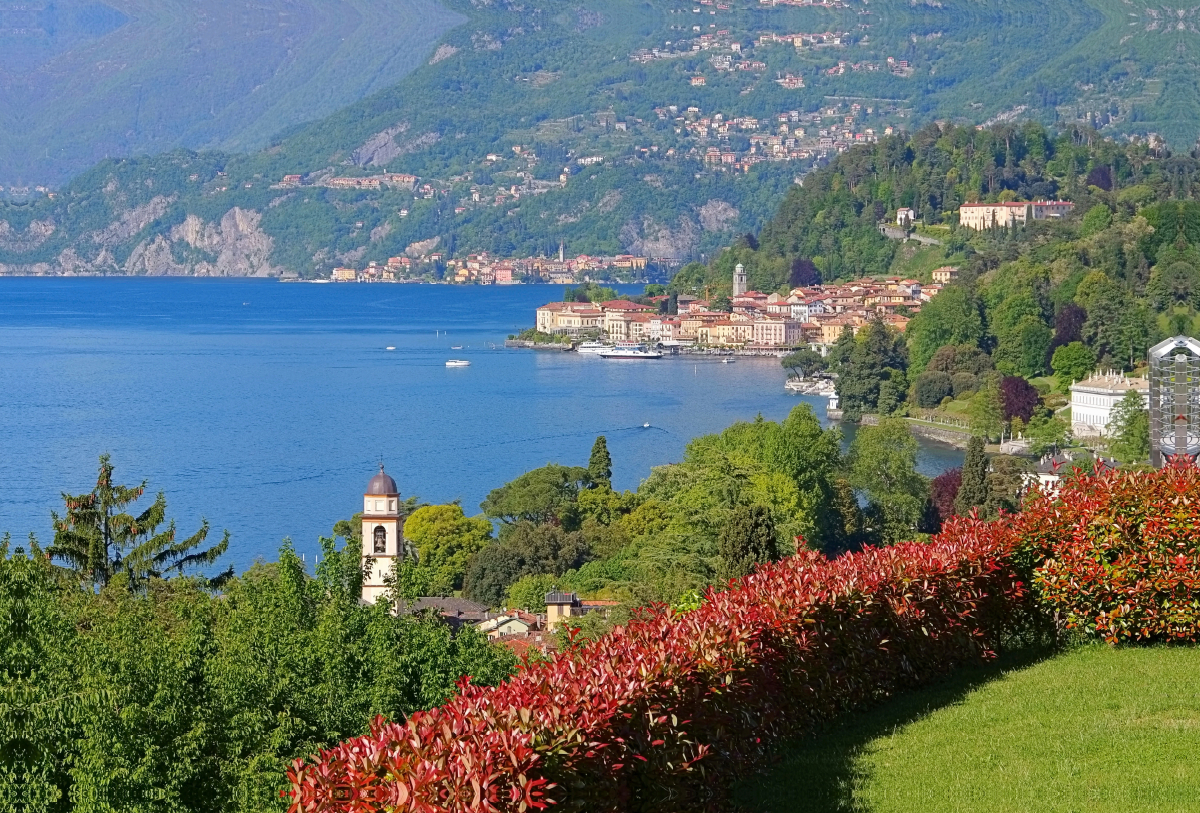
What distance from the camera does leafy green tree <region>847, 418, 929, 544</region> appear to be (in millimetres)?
23453

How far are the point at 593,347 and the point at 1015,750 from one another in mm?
62330

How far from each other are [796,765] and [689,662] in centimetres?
58

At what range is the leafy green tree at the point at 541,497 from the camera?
80.0ft

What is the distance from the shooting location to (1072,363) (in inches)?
1652

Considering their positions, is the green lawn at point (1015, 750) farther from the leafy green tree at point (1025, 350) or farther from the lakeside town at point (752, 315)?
the lakeside town at point (752, 315)

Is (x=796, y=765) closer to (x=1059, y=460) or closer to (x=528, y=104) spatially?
(x=1059, y=460)

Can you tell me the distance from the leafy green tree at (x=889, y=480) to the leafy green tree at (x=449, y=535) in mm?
5336

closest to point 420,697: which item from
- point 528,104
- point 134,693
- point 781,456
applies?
point 134,693

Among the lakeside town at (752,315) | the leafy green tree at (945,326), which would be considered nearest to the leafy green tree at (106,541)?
the leafy green tree at (945,326)

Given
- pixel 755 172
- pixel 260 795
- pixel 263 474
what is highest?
pixel 755 172

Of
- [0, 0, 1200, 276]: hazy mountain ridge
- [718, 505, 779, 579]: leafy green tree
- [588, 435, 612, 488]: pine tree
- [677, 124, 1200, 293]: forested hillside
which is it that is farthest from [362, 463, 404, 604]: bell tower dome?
[0, 0, 1200, 276]: hazy mountain ridge

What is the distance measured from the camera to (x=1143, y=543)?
5.13 m

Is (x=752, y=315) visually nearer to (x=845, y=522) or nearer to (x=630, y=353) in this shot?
(x=630, y=353)

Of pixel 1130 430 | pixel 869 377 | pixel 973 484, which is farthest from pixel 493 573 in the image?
pixel 869 377
